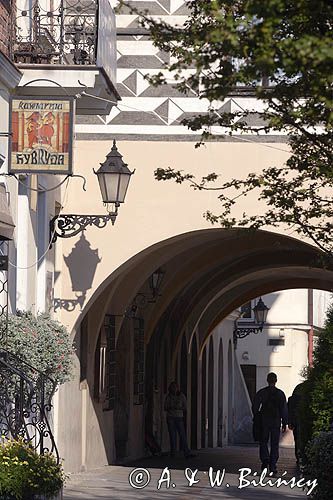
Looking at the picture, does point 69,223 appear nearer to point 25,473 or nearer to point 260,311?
point 25,473

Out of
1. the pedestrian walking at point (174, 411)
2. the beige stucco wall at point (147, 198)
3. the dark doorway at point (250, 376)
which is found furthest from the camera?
the dark doorway at point (250, 376)

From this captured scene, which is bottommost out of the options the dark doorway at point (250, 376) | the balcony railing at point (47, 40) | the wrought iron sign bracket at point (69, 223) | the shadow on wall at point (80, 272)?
the dark doorway at point (250, 376)

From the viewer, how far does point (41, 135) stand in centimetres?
1252

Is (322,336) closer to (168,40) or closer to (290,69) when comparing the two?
(168,40)

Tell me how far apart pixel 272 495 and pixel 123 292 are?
558 centimetres

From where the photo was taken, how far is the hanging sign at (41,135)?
12.5 m

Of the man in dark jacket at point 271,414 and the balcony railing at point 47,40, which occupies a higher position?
the balcony railing at point 47,40

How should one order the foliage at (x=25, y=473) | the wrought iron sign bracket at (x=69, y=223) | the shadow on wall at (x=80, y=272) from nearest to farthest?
the foliage at (x=25, y=473) < the wrought iron sign bracket at (x=69, y=223) < the shadow on wall at (x=80, y=272)

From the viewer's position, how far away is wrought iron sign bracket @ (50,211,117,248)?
15.1 metres

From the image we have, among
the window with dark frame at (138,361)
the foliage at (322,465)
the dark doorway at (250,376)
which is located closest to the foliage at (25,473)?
the foliage at (322,465)

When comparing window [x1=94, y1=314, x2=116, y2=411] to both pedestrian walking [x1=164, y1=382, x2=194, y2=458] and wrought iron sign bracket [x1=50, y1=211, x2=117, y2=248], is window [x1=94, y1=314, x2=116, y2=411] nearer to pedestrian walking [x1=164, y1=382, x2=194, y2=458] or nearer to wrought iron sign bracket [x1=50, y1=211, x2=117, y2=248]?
pedestrian walking [x1=164, y1=382, x2=194, y2=458]

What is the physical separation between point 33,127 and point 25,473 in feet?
12.6

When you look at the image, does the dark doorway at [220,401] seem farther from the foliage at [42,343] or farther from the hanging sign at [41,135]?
the hanging sign at [41,135]

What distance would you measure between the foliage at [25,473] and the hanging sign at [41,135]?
3068 millimetres
